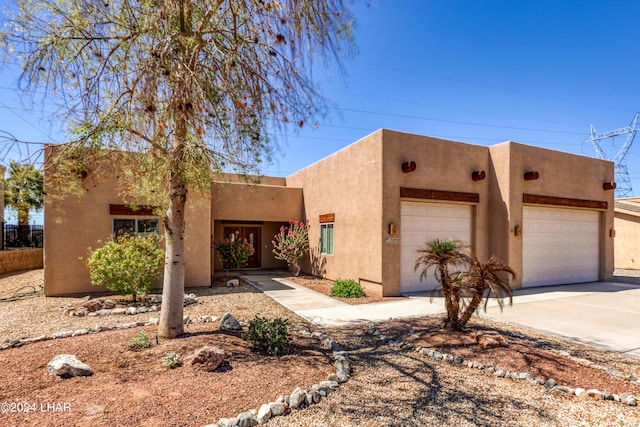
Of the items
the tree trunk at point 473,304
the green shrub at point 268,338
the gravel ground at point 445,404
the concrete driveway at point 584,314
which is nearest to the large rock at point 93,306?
the green shrub at point 268,338

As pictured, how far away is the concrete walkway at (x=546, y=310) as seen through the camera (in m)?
A: 6.00

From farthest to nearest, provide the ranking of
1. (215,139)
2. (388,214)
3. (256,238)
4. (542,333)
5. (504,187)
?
(256,238) → (504,187) → (388,214) → (542,333) → (215,139)

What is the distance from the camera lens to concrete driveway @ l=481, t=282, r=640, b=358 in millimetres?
5766

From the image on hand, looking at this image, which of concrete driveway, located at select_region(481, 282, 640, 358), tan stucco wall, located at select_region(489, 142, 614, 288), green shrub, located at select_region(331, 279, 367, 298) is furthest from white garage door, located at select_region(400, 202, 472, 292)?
concrete driveway, located at select_region(481, 282, 640, 358)

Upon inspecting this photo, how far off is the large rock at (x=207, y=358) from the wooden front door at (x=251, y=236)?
11.6 m

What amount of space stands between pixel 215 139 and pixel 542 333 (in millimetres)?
6545

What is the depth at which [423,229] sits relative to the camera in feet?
33.2

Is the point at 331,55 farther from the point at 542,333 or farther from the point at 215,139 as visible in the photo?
the point at 542,333

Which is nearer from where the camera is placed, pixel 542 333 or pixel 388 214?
pixel 542 333

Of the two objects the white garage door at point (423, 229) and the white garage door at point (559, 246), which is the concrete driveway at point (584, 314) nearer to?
the white garage door at point (559, 246)

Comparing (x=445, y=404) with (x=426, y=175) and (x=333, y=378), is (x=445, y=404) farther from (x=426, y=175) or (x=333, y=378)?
(x=426, y=175)

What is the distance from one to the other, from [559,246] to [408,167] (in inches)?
281

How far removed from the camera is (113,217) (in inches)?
385

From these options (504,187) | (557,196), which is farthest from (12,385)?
(557,196)
